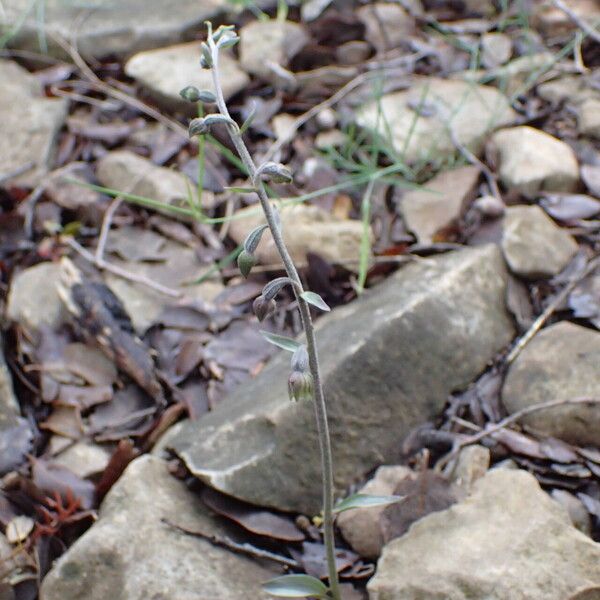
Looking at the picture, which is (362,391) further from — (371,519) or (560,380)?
(560,380)

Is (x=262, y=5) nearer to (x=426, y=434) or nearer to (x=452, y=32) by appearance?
(x=452, y=32)

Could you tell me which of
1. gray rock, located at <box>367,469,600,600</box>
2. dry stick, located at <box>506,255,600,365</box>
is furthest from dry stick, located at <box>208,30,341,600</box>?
dry stick, located at <box>506,255,600,365</box>

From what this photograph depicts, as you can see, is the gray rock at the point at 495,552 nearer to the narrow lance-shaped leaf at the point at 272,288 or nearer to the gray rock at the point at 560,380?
the gray rock at the point at 560,380

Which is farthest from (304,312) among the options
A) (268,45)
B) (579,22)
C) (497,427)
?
(579,22)

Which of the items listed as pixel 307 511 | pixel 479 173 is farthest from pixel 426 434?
pixel 479 173

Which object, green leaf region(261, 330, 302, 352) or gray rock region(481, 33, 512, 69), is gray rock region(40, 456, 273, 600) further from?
gray rock region(481, 33, 512, 69)

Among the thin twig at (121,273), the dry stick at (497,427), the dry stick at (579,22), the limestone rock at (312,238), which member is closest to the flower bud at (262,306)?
the dry stick at (497,427)
